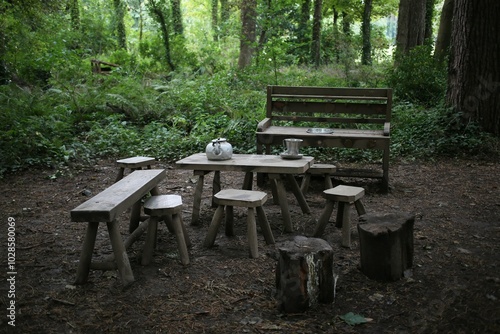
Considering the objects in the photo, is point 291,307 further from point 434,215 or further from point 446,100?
point 446,100

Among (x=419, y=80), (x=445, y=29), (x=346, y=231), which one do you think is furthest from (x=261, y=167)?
(x=445, y=29)

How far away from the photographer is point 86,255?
3639 millimetres

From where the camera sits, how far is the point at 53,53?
35.9 feet

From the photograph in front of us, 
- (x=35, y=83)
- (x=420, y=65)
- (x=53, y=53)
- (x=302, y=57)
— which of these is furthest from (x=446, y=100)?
(x=302, y=57)

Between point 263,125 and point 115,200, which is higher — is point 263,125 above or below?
above

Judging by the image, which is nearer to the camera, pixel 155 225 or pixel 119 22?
pixel 155 225

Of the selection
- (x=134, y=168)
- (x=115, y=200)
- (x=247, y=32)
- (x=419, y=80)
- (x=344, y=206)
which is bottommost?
(x=344, y=206)

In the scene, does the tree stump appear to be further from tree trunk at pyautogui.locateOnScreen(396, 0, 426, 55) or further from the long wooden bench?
tree trunk at pyautogui.locateOnScreen(396, 0, 426, 55)

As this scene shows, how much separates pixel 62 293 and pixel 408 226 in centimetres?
286

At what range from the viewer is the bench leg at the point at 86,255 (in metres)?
3.61

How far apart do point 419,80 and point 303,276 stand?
28.2ft

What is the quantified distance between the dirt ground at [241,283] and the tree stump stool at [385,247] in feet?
0.33

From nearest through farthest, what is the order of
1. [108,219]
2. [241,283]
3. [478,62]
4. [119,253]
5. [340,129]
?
[108,219] → [119,253] → [241,283] → [340,129] → [478,62]

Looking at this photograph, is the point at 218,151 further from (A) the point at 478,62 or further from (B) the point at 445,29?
(B) the point at 445,29
